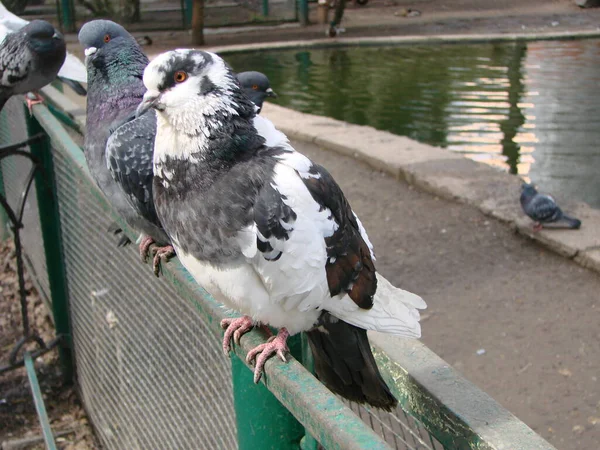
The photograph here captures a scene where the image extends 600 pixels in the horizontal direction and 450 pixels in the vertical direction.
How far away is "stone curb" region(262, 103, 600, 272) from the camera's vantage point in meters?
4.96

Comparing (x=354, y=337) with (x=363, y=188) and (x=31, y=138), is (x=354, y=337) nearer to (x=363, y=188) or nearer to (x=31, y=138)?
(x=31, y=138)

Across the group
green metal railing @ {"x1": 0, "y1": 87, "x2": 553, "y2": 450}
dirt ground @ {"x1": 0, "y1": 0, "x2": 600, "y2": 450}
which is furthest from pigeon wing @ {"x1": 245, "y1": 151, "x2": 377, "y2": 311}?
dirt ground @ {"x1": 0, "y1": 0, "x2": 600, "y2": 450}

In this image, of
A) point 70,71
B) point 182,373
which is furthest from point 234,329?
point 70,71

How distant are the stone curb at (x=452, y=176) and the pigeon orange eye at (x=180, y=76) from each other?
353cm

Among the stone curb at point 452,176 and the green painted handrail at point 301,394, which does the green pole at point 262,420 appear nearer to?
the green painted handrail at point 301,394

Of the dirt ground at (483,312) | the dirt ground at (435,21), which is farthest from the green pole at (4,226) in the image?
the dirt ground at (435,21)

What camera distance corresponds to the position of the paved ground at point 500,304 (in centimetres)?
354

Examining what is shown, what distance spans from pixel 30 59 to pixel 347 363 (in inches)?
120

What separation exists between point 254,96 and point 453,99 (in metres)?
6.09

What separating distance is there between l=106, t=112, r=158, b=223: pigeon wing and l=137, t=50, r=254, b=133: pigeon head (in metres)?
0.65

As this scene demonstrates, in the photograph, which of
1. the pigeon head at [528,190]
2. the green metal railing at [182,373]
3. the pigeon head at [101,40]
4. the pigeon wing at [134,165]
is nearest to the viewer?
the green metal railing at [182,373]

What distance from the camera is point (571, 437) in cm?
327

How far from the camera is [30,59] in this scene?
13.6 ft

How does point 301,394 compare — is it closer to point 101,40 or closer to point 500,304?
point 101,40
